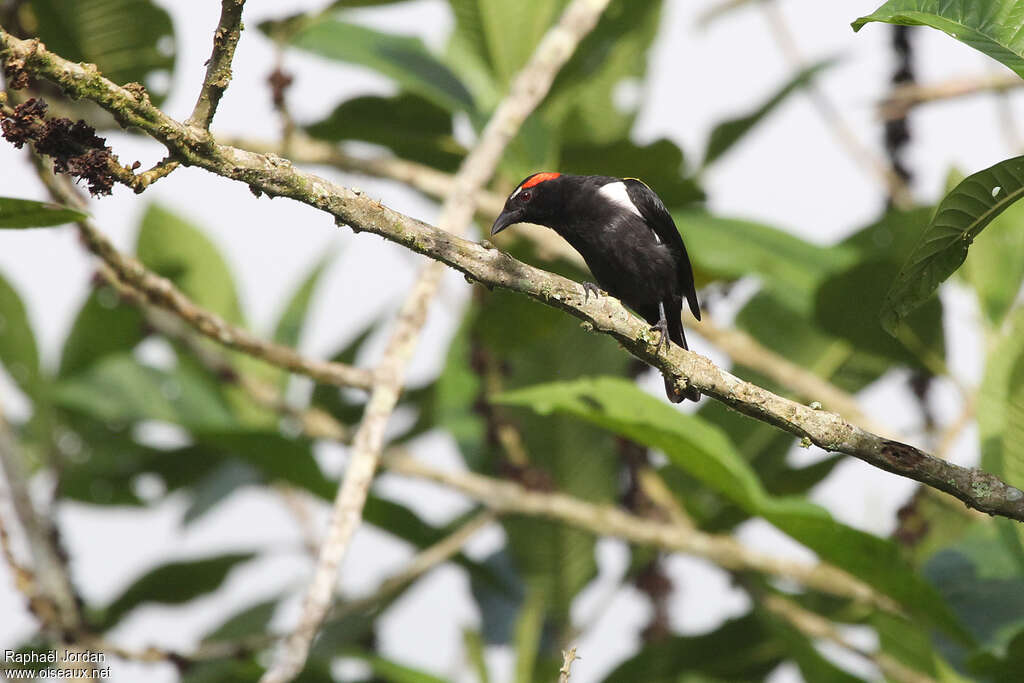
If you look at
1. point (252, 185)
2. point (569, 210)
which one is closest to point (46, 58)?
point (252, 185)

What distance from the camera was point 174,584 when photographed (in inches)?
206

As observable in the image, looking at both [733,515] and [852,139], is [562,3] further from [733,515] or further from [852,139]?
[733,515]

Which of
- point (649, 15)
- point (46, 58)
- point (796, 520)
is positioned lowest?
point (46, 58)

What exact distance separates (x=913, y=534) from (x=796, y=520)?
1434mm

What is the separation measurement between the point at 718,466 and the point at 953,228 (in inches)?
51.0

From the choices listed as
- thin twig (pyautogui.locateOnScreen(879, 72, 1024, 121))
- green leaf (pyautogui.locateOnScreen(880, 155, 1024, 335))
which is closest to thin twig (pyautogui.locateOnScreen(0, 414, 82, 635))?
green leaf (pyautogui.locateOnScreen(880, 155, 1024, 335))

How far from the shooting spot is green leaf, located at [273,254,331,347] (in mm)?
5422

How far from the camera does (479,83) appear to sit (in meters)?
5.38

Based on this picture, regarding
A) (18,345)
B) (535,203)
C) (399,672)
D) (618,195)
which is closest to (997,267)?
(618,195)

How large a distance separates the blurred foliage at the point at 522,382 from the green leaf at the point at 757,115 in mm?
10

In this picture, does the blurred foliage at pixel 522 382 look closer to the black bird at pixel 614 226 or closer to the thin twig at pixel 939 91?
the black bird at pixel 614 226

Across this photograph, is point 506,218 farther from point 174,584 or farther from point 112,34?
point 174,584

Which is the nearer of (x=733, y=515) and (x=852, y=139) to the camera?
(x=733, y=515)

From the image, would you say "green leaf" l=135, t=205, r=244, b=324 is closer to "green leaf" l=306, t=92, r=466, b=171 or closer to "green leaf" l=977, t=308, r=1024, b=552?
"green leaf" l=306, t=92, r=466, b=171
